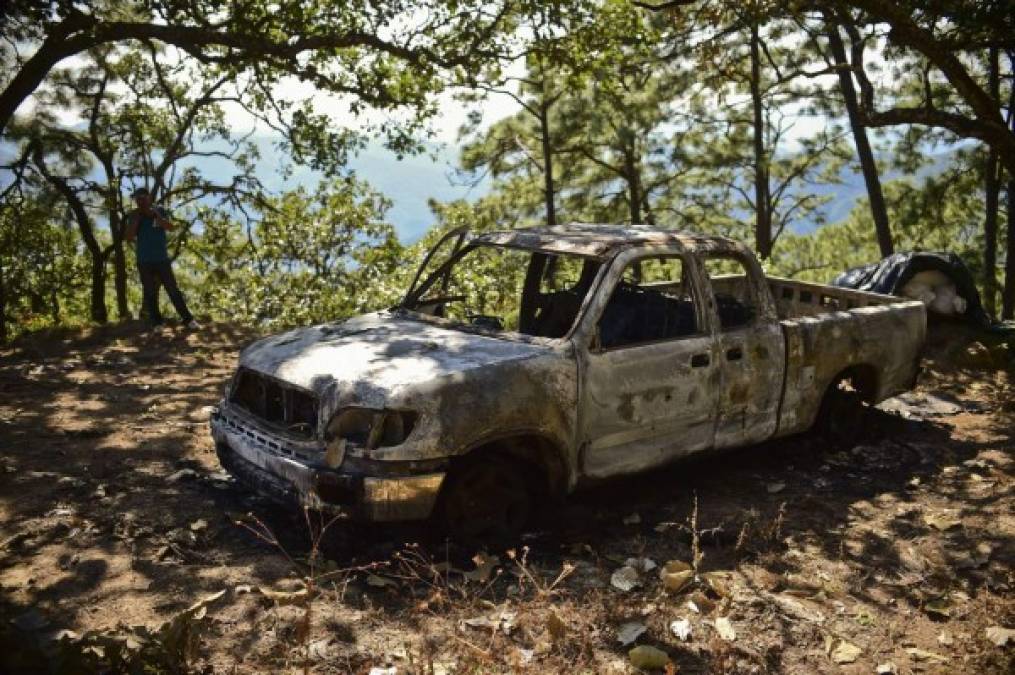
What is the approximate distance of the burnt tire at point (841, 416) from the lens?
22.0ft

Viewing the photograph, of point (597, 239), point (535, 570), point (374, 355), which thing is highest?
point (597, 239)

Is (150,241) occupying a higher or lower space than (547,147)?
lower

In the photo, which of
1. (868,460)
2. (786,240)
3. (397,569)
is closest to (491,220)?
(868,460)

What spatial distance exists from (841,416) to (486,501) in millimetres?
3667

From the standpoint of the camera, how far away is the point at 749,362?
567 cm

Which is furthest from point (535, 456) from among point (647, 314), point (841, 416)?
point (841, 416)

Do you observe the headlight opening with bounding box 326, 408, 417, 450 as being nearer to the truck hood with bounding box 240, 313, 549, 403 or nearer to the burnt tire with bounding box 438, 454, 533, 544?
the truck hood with bounding box 240, 313, 549, 403

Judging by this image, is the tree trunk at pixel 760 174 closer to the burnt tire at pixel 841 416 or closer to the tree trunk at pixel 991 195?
the tree trunk at pixel 991 195

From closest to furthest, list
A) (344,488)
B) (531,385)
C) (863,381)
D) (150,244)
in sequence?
(344,488), (531,385), (863,381), (150,244)

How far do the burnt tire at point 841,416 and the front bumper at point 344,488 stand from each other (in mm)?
3782

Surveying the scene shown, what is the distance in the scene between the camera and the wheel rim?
178 inches

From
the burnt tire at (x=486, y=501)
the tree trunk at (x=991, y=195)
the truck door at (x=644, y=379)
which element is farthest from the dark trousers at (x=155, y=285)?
the tree trunk at (x=991, y=195)

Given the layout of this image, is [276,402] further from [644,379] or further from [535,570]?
[644,379]

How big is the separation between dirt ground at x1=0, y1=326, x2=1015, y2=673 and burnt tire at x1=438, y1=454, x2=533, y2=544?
0.14 meters
